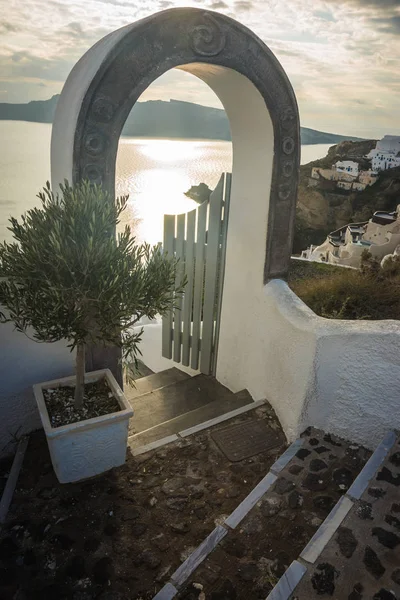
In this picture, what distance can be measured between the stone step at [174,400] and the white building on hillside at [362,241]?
882 cm

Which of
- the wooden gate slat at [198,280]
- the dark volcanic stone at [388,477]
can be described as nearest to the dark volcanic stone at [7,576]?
the dark volcanic stone at [388,477]

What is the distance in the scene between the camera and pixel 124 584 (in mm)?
2590

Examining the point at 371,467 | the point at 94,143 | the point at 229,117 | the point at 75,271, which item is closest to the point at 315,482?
the point at 371,467

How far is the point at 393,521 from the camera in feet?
8.85

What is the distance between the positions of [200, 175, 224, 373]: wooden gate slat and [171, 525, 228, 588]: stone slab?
2.98 meters

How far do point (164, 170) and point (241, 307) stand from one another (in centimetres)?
361

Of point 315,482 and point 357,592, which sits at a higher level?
point 357,592

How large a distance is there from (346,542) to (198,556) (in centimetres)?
89

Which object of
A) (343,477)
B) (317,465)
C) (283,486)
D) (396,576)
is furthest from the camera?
(317,465)

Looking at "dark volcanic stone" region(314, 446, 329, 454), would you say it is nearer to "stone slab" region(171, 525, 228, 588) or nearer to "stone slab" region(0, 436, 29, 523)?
"stone slab" region(171, 525, 228, 588)

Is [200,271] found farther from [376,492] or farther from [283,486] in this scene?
[376,492]

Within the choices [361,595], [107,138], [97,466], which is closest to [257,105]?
[107,138]

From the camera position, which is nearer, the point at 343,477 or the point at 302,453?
the point at 343,477

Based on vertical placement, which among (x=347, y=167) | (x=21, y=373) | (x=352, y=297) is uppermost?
(x=352, y=297)
